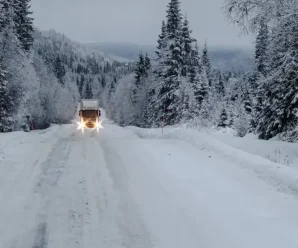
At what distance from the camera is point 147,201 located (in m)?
7.37

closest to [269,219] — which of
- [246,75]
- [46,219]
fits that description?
[46,219]

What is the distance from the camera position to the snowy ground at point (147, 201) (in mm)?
5617

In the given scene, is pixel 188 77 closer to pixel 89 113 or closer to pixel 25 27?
pixel 89 113

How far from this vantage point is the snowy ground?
5617 millimetres

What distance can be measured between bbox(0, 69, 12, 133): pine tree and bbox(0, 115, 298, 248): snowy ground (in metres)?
17.0

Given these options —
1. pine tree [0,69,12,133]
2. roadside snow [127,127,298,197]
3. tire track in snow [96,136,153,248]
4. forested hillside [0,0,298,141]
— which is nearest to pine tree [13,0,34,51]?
forested hillside [0,0,298,141]

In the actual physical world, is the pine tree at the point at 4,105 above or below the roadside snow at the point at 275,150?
above

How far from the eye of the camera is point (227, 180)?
903cm

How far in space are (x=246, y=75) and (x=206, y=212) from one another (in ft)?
44.0

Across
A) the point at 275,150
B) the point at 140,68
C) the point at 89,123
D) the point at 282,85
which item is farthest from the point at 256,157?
the point at 140,68

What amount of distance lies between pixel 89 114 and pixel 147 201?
770 inches

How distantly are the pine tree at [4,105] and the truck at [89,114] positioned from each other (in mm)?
6836

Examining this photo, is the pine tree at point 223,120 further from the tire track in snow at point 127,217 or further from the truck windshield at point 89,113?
the tire track in snow at point 127,217

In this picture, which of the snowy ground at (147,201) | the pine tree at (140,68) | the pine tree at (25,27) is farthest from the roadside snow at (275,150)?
the pine tree at (140,68)
